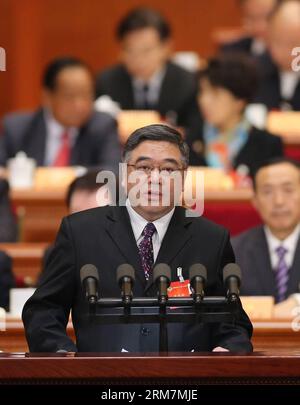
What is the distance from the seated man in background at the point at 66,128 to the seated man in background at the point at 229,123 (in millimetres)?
413

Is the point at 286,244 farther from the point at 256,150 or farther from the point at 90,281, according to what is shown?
the point at 90,281

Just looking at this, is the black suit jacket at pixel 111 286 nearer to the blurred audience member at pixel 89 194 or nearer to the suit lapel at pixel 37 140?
the blurred audience member at pixel 89 194

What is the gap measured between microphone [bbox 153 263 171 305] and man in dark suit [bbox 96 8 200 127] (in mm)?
3794

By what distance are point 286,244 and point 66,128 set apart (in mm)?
1773

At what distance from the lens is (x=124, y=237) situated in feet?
9.66

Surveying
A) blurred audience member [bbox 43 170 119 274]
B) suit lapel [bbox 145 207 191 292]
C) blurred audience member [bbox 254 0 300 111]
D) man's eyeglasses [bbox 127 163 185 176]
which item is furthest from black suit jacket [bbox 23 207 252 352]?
blurred audience member [bbox 254 0 300 111]

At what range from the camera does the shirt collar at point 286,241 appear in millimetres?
4277

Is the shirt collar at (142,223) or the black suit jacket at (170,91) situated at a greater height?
the black suit jacket at (170,91)

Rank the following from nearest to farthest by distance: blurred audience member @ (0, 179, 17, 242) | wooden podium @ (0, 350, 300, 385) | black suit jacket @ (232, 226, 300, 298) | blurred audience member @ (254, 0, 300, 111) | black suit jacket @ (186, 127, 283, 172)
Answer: wooden podium @ (0, 350, 300, 385), black suit jacket @ (232, 226, 300, 298), blurred audience member @ (0, 179, 17, 242), black suit jacket @ (186, 127, 283, 172), blurred audience member @ (254, 0, 300, 111)

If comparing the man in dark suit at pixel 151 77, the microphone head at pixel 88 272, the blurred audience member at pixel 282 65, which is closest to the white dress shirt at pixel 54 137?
the man in dark suit at pixel 151 77

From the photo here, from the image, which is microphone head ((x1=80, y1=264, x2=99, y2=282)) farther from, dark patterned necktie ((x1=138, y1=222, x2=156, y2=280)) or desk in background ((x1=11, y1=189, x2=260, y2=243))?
desk in background ((x1=11, y1=189, x2=260, y2=243))

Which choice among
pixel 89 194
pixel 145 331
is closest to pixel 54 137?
pixel 89 194

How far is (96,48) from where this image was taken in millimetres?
8156

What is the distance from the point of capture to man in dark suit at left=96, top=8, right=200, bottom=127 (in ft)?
21.3
